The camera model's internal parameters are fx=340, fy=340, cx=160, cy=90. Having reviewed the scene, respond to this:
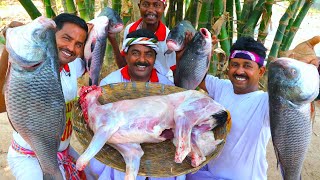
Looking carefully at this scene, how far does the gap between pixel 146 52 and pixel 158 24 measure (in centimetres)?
94

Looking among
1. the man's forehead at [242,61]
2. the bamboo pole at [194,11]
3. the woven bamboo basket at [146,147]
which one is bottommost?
the woven bamboo basket at [146,147]

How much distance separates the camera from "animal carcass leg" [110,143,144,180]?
242cm

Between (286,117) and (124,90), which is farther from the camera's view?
(124,90)

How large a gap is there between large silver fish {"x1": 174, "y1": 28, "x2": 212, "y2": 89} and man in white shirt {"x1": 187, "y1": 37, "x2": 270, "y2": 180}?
0.23m

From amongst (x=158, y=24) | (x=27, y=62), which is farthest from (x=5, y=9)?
(x=27, y=62)

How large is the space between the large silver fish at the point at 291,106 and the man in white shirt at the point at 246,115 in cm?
52

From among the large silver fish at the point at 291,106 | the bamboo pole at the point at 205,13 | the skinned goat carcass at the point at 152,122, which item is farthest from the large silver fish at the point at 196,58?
the bamboo pole at the point at 205,13

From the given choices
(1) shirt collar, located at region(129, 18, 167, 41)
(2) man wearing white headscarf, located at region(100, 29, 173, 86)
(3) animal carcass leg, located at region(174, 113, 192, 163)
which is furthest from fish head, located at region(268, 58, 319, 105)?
(1) shirt collar, located at region(129, 18, 167, 41)

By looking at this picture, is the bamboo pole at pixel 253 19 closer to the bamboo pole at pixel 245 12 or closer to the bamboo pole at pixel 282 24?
the bamboo pole at pixel 245 12

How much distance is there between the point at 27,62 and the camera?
69.4 inches

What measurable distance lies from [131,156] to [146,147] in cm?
32

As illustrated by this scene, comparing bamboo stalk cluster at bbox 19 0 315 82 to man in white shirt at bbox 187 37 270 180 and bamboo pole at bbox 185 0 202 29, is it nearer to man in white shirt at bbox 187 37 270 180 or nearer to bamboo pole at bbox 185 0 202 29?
bamboo pole at bbox 185 0 202 29

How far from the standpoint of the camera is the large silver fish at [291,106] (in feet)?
6.59

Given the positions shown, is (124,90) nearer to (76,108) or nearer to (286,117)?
(76,108)
